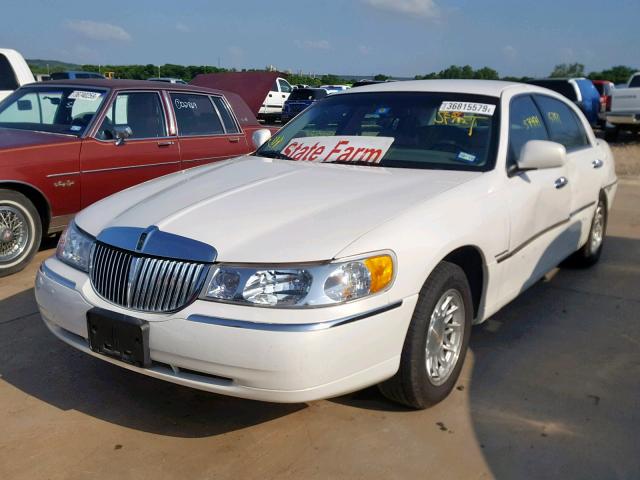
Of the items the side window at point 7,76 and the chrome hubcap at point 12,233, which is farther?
the side window at point 7,76

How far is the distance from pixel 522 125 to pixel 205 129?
12.3 ft

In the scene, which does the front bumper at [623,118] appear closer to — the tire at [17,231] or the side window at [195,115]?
the side window at [195,115]

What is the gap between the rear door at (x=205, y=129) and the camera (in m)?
6.58

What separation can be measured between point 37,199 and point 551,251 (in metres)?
4.05

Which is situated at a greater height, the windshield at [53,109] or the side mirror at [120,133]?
the windshield at [53,109]

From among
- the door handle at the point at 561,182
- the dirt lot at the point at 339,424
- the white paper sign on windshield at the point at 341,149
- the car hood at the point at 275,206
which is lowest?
the dirt lot at the point at 339,424

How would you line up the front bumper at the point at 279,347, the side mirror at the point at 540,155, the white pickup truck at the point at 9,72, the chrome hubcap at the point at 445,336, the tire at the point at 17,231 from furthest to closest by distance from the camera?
the white pickup truck at the point at 9,72 < the tire at the point at 17,231 < the side mirror at the point at 540,155 < the chrome hubcap at the point at 445,336 < the front bumper at the point at 279,347

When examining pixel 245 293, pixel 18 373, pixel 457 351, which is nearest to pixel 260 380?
pixel 245 293

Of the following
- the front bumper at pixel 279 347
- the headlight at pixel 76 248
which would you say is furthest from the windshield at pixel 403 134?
the headlight at pixel 76 248

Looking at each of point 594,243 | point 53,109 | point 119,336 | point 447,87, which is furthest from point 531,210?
point 53,109

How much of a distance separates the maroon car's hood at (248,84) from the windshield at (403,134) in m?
6.41

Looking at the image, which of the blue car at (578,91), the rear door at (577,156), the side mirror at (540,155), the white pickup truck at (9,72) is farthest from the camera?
the blue car at (578,91)

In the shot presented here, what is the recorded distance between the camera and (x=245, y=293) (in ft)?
8.53

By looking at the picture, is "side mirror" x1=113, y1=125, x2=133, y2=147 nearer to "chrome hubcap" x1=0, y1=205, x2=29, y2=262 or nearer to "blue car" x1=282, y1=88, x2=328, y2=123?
"chrome hubcap" x1=0, y1=205, x2=29, y2=262
